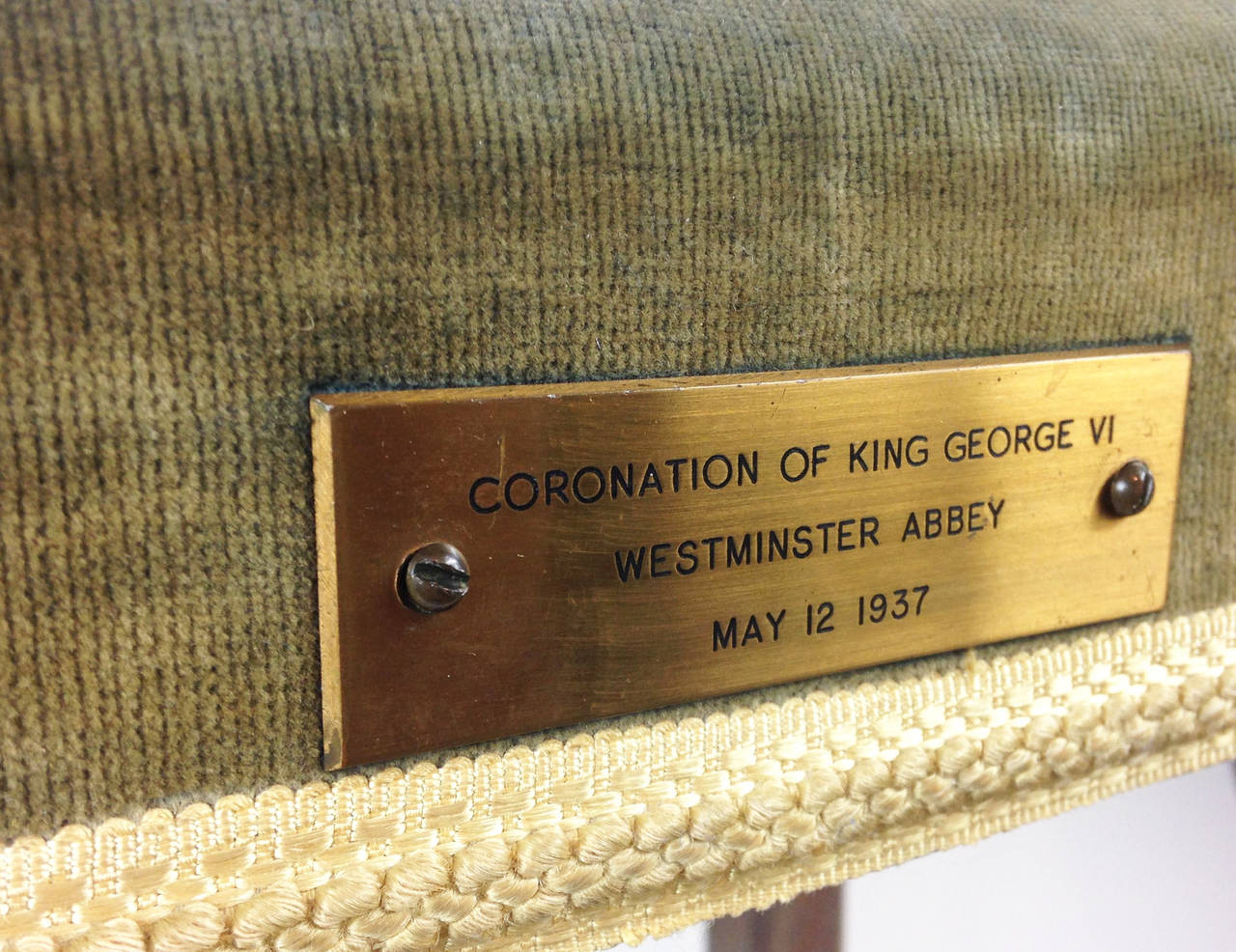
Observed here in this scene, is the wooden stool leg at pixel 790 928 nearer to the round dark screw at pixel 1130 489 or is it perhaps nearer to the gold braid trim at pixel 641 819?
the gold braid trim at pixel 641 819

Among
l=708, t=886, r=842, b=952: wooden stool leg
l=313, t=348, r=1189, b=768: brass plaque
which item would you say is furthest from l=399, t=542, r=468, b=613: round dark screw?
l=708, t=886, r=842, b=952: wooden stool leg

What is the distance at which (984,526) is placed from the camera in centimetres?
34

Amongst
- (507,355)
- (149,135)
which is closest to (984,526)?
(507,355)

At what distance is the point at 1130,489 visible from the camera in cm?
37

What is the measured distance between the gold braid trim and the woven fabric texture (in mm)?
16

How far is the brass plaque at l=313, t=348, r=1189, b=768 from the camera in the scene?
10.2 inches

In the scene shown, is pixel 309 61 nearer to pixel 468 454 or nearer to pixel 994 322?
pixel 468 454

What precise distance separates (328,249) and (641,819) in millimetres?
190

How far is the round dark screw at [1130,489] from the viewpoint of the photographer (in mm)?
367

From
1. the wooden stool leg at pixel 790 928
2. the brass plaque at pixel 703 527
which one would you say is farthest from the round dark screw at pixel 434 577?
the wooden stool leg at pixel 790 928

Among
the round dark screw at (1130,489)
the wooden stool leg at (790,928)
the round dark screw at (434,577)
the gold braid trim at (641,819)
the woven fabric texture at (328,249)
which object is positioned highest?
the woven fabric texture at (328,249)

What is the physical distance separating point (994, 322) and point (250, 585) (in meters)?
0.26

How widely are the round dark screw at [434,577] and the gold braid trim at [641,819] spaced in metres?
0.05

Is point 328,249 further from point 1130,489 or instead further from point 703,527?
point 1130,489
